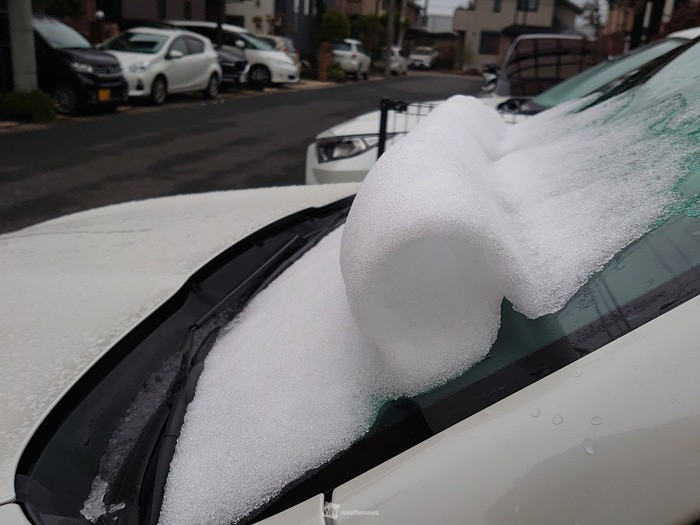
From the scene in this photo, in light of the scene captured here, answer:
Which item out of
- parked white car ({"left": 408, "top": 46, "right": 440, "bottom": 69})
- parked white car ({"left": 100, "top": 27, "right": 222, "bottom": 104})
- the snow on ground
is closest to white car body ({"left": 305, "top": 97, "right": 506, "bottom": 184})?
the snow on ground

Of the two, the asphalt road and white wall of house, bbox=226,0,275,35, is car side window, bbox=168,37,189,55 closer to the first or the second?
the asphalt road

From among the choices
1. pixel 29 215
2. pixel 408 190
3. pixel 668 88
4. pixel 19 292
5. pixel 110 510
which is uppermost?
pixel 668 88

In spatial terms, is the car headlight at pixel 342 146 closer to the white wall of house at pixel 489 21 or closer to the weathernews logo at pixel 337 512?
the weathernews logo at pixel 337 512

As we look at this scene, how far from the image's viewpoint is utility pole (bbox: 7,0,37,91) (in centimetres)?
1010

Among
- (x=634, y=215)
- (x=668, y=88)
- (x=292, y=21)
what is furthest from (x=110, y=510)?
(x=292, y=21)

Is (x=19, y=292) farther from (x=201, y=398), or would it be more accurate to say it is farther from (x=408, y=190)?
(x=408, y=190)

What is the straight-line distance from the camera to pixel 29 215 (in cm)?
556

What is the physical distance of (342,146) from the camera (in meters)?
4.93

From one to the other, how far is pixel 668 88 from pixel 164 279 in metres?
1.33

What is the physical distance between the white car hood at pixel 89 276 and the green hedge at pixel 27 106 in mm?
8735

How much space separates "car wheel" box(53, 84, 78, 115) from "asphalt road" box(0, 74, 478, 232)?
329mm

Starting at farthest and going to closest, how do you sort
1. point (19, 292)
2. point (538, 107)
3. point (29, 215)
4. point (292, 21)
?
point (292, 21), point (29, 215), point (538, 107), point (19, 292)

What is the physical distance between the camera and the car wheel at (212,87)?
15383 millimetres

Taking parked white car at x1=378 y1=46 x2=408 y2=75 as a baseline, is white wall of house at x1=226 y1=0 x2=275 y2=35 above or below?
above
